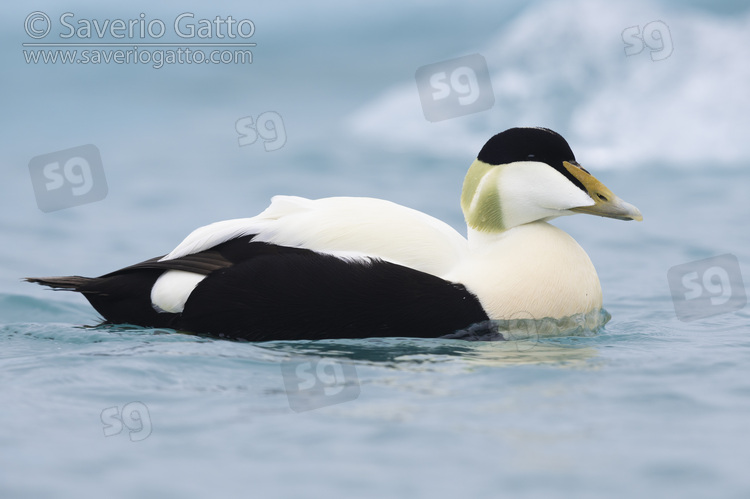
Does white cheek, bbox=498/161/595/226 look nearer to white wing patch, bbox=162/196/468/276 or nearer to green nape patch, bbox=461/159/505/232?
green nape patch, bbox=461/159/505/232

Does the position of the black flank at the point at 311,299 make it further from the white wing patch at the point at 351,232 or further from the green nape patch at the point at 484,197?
the green nape patch at the point at 484,197

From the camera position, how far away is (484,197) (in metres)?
4.16

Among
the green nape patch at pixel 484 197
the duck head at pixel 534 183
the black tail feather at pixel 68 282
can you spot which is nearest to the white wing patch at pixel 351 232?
the green nape patch at pixel 484 197

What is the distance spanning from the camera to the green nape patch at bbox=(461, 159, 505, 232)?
413cm

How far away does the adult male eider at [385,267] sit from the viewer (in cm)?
388

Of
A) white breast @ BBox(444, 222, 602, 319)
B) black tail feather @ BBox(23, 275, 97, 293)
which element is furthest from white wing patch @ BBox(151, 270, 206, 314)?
white breast @ BBox(444, 222, 602, 319)

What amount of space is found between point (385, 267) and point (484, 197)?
54 centimetres

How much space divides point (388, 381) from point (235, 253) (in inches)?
35.8

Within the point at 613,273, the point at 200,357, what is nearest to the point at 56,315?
the point at 200,357

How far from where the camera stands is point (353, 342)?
12.7 ft

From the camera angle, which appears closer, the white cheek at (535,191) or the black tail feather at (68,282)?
the white cheek at (535,191)

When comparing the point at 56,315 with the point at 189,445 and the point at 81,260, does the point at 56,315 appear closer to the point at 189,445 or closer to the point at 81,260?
the point at 81,260

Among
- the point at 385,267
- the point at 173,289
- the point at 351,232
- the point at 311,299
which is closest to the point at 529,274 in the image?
the point at 385,267

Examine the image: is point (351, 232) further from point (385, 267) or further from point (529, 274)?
point (529, 274)
